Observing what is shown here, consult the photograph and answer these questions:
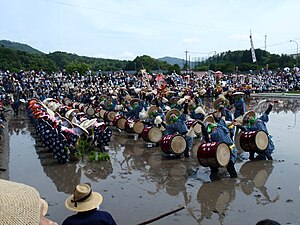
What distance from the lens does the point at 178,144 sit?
959cm

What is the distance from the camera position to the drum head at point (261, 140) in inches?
347

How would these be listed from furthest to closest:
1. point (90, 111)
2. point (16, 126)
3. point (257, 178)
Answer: point (90, 111) → point (16, 126) → point (257, 178)

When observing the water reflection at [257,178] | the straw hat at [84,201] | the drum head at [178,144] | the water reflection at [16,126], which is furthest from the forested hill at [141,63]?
the straw hat at [84,201]

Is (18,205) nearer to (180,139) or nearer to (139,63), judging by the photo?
(180,139)

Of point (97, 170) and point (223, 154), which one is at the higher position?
point (223, 154)

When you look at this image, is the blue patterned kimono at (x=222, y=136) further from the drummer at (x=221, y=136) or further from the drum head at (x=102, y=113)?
the drum head at (x=102, y=113)

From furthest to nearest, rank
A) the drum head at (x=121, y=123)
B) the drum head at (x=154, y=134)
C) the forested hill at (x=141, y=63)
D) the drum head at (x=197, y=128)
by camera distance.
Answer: the forested hill at (x=141, y=63) < the drum head at (x=121, y=123) < the drum head at (x=197, y=128) < the drum head at (x=154, y=134)

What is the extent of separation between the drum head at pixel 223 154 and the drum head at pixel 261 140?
1.49 m

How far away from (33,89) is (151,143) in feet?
60.7

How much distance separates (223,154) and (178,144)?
2.17 metres

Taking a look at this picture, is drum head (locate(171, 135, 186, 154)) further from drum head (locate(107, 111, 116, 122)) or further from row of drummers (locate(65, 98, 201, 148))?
drum head (locate(107, 111, 116, 122))

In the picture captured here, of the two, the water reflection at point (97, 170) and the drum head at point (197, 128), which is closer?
the water reflection at point (97, 170)

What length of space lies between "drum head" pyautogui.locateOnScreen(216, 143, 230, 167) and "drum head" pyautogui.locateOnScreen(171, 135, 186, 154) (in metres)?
2.10

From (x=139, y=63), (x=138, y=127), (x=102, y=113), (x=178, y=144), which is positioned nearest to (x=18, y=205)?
(x=178, y=144)
